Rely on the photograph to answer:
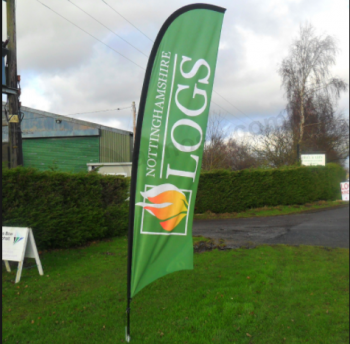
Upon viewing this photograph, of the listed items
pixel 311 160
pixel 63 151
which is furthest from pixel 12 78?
pixel 311 160

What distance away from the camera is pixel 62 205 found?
8.05 meters

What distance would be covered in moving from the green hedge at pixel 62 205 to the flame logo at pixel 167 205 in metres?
4.59

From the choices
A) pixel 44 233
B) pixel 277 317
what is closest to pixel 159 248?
pixel 277 317

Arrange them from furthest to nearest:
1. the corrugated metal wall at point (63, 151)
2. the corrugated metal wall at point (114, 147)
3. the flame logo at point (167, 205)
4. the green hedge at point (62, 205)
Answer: the corrugated metal wall at point (114, 147) < the corrugated metal wall at point (63, 151) < the green hedge at point (62, 205) < the flame logo at point (167, 205)

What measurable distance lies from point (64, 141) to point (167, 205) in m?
17.7

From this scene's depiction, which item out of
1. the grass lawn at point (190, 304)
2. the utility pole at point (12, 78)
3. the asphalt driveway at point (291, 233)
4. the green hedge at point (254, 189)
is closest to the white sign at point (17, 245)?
the grass lawn at point (190, 304)

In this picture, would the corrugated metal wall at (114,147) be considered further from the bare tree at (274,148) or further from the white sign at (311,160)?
the white sign at (311,160)

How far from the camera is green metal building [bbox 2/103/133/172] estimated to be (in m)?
19.1

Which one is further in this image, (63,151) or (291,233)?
(63,151)

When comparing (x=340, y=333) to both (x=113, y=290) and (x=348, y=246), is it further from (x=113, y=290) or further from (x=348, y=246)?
(x=348, y=246)

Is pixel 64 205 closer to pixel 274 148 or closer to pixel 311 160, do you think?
pixel 274 148

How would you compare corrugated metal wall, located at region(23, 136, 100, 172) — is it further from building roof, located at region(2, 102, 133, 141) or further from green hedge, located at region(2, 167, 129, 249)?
green hedge, located at region(2, 167, 129, 249)

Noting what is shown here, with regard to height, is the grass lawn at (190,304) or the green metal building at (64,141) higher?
the green metal building at (64,141)

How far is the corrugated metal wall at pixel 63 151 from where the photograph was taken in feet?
63.9
